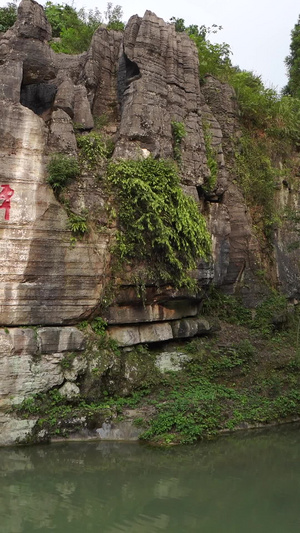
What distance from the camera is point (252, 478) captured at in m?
6.73

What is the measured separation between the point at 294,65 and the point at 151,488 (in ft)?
62.3

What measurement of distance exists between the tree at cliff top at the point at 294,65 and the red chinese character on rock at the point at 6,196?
14.8 metres

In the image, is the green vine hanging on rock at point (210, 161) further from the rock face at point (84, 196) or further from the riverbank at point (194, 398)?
the riverbank at point (194, 398)

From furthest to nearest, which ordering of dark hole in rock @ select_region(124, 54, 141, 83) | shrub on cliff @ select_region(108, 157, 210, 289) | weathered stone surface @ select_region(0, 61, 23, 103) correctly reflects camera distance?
dark hole in rock @ select_region(124, 54, 141, 83)
shrub on cliff @ select_region(108, 157, 210, 289)
weathered stone surface @ select_region(0, 61, 23, 103)

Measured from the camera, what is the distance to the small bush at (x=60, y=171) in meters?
8.48

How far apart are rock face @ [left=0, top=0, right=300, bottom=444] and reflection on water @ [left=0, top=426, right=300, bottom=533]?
1.19m

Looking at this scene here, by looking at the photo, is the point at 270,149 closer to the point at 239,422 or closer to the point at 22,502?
the point at 239,422

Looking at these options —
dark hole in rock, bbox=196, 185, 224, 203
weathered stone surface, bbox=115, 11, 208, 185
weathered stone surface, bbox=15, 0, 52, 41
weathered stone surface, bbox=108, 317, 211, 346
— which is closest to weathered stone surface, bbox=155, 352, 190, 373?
weathered stone surface, bbox=108, 317, 211, 346

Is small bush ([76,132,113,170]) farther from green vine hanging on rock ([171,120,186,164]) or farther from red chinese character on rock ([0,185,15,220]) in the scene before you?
green vine hanging on rock ([171,120,186,164])

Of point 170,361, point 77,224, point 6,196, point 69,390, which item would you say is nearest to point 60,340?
point 69,390

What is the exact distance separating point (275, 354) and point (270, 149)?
617 centimetres

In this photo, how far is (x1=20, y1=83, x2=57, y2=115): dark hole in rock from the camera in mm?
10133

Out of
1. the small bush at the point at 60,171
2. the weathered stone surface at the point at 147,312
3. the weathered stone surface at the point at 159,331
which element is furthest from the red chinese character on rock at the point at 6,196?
the weathered stone surface at the point at 159,331

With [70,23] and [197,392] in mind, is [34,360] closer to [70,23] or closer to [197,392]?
[197,392]
